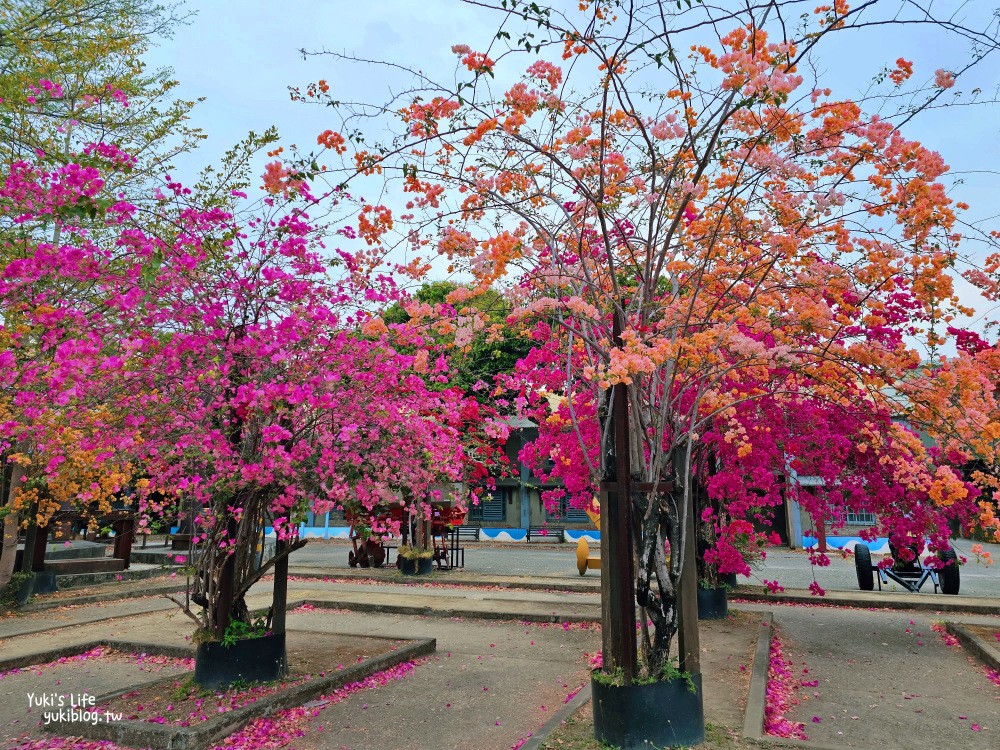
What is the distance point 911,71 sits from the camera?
5.25 m

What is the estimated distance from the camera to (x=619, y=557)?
5031mm

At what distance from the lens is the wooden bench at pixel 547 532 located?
27194 millimetres

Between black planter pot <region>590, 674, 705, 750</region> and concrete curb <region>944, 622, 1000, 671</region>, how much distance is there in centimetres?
484

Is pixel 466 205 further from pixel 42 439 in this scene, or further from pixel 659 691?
pixel 42 439

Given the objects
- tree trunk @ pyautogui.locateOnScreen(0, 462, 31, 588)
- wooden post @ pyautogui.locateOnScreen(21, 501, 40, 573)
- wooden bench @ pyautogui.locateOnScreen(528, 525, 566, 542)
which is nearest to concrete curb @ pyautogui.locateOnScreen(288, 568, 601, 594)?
wooden post @ pyautogui.locateOnScreen(21, 501, 40, 573)

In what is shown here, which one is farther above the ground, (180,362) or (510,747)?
(180,362)

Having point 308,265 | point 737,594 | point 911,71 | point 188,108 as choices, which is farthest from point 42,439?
point 737,594

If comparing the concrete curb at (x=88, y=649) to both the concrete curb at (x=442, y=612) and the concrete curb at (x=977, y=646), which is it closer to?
the concrete curb at (x=442, y=612)

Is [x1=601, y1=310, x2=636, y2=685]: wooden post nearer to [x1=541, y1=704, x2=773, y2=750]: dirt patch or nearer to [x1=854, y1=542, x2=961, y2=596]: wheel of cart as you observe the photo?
[x1=541, y1=704, x2=773, y2=750]: dirt patch

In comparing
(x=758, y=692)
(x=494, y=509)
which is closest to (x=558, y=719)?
(x=758, y=692)

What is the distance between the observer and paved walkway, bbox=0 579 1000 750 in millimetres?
5527

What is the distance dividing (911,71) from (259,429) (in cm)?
648

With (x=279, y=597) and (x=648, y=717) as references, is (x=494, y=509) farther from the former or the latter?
(x=648, y=717)

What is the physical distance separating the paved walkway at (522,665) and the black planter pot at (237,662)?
0.86 meters
